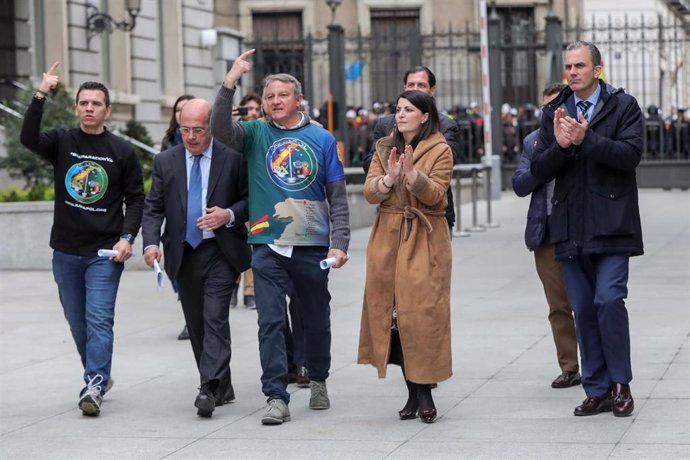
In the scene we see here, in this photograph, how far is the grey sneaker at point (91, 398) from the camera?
8.02 m

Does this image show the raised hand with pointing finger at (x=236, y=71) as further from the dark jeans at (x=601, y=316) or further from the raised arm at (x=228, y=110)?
the dark jeans at (x=601, y=316)

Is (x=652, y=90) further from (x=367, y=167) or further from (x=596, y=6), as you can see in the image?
(x=367, y=167)

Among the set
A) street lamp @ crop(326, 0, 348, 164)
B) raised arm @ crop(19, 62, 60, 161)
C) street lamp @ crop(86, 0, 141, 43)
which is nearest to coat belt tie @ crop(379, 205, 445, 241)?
raised arm @ crop(19, 62, 60, 161)

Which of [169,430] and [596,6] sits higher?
[596,6]

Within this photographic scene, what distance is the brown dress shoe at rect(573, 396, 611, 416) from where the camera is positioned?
763 centimetres

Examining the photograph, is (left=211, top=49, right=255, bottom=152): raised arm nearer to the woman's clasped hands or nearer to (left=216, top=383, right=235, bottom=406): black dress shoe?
the woman's clasped hands

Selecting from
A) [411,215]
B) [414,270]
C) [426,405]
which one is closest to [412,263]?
[414,270]

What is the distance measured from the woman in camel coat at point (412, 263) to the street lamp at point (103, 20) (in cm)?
1795

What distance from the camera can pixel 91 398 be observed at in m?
8.04

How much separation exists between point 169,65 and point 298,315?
2203 centimetres

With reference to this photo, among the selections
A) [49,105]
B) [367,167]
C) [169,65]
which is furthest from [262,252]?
[169,65]

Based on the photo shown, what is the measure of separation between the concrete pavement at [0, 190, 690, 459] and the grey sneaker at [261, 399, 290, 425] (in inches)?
2.0

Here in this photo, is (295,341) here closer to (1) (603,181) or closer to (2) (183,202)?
(2) (183,202)

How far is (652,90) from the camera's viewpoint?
38.6 m
